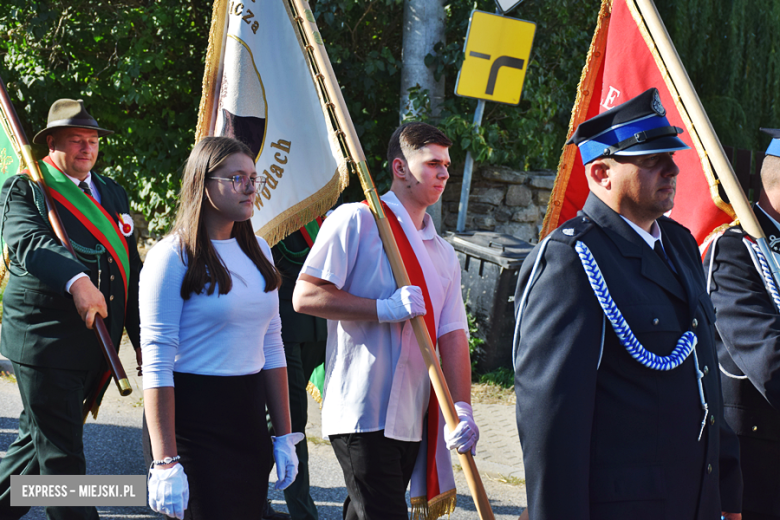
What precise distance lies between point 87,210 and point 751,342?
2.99 meters

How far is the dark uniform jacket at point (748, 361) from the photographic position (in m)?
2.46

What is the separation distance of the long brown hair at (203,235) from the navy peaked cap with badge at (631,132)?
3.66 feet

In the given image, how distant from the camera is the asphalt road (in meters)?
4.11

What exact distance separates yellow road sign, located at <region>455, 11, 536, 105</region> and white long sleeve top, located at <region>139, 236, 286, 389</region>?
445cm

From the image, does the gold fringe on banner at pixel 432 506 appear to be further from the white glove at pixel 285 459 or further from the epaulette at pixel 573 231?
the epaulette at pixel 573 231

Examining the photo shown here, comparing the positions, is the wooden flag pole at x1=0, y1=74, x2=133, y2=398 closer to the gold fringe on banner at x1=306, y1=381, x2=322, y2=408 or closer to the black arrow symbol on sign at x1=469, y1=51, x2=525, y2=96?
the gold fringe on banner at x1=306, y1=381, x2=322, y2=408

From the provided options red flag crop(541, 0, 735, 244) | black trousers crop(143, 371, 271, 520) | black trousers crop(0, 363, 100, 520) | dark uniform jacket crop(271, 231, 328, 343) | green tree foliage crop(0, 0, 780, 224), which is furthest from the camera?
green tree foliage crop(0, 0, 780, 224)

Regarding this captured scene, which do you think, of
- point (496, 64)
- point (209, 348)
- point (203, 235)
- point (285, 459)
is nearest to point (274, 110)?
point (203, 235)

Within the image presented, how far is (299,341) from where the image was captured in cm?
407

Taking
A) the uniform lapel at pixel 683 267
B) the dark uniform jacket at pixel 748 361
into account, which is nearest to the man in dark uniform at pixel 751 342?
the dark uniform jacket at pixel 748 361

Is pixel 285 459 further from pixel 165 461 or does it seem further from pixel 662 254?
pixel 662 254

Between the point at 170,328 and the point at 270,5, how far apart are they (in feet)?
6.12

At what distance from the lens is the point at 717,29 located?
879 cm

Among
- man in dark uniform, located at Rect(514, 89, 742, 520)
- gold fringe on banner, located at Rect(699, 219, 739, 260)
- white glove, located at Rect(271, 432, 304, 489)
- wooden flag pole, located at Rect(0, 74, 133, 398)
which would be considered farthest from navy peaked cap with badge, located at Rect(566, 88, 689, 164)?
wooden flag pole, located at Rect(0, 74, 133, 398)
